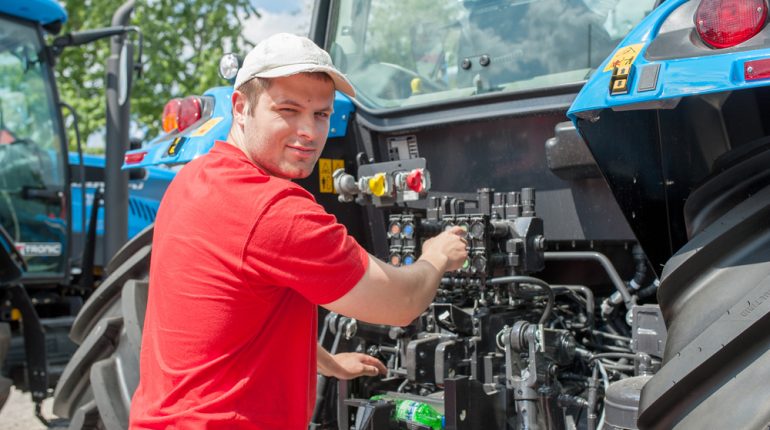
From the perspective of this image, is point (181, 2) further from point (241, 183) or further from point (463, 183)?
point (241, 183)

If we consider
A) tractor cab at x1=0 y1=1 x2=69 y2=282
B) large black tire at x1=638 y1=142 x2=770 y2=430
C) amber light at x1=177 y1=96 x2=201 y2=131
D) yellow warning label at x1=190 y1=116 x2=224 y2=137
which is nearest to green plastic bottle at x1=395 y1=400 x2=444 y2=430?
large black tire at x1=638 y1=142 x2=770 y2=430

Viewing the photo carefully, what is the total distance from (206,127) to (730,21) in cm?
197

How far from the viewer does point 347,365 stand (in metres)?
2.59

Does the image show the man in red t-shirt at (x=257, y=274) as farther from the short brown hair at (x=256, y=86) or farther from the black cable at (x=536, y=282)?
the black cable at (x=536, y=282)

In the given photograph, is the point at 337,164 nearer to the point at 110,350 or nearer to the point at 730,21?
the point at 110,350

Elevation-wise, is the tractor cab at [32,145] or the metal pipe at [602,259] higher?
the tractor cab at [32,145]

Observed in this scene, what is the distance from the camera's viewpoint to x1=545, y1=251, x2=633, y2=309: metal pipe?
2.57 m

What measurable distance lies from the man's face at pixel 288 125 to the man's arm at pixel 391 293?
11.8 inches

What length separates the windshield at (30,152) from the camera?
233 inches

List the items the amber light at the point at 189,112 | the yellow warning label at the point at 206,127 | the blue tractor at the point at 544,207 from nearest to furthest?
the blue tractor at the point at 544,207
the yellow warning label at the point at 206,127
the amber light at the point at 189,112

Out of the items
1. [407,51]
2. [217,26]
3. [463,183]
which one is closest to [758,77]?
[463,183]

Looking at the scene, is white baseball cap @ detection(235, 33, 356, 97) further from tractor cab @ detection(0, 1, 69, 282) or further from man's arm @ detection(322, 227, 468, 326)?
tractor cab @ detection(0, 1, 69, 282)

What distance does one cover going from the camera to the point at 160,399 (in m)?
1.93

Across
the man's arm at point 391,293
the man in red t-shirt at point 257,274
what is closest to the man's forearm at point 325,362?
the man in red t-shirt at point 257,274
